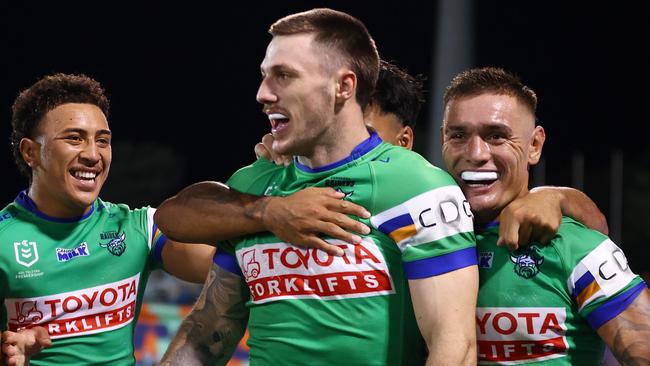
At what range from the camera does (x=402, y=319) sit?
300cm

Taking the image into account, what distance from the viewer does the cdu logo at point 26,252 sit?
4047mm

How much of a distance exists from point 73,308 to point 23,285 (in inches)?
8.4

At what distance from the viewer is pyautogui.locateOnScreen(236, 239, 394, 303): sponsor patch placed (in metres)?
2.98

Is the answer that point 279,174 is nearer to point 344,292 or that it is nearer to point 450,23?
point 344,292

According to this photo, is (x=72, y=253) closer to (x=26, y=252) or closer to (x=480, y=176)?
(x=26, y=252)

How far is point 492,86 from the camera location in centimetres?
339

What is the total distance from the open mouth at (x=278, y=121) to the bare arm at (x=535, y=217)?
77 centimetres

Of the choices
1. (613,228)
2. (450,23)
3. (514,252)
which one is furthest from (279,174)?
(613,228)

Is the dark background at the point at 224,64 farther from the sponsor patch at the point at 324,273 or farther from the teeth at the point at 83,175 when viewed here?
the sponsor patch at the point at 324,273

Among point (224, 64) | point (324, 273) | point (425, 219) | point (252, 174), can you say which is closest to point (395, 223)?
point (425, 219)

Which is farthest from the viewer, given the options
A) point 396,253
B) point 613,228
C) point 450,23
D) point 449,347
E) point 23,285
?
point 613,228

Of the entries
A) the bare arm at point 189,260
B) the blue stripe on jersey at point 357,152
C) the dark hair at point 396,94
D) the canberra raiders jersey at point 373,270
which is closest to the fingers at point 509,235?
the canberra raiders jersey at point 373,270

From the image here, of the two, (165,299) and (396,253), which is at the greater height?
(396,253)

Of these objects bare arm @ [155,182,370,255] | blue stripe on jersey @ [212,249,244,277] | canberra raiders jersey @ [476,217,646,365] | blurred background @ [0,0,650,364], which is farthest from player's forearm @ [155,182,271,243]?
blurred background @ [0,0,650,364]
